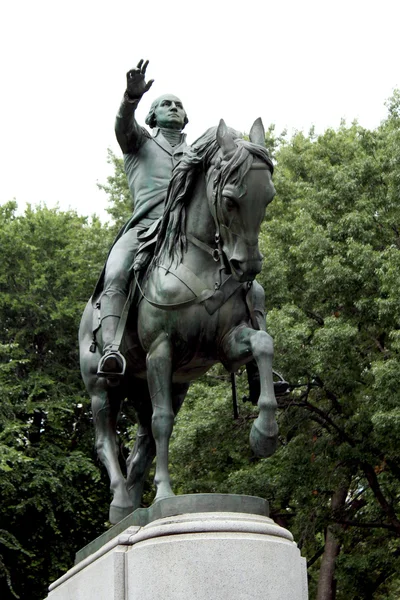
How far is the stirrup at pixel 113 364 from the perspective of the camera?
8102 mm

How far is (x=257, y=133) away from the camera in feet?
25.2

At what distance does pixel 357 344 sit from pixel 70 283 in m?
10.6

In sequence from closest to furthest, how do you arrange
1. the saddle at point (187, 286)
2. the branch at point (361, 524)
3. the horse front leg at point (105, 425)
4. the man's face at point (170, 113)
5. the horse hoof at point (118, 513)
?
the saddle at point (187, 286) → the horse hoof at point (118, 513) → the horse front leg at point (105, 425) → the man's face at point (170, 113) → the branch at point (361, 524)

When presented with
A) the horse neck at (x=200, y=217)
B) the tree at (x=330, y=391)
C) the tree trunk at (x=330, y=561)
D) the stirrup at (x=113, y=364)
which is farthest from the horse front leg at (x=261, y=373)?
the tree trunk at (x=330, y=561)

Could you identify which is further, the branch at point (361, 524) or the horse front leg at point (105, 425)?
the branch at point (361, 524)

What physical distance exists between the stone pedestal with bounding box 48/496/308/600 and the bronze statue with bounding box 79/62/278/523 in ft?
2.39

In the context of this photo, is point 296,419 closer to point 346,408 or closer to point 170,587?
point 346,408

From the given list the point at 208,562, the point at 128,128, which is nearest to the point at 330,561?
the point at 128,128

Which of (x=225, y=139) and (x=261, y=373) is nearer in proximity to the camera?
(x=261, y=373)

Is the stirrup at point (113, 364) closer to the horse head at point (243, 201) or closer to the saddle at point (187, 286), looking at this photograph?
the saddle at point (187, 286)

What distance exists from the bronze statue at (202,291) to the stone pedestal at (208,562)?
0.73 meters

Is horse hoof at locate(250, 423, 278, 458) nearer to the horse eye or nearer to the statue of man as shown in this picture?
the statue of man

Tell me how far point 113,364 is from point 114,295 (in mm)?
690

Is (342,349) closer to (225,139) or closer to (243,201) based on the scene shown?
(225,139)
